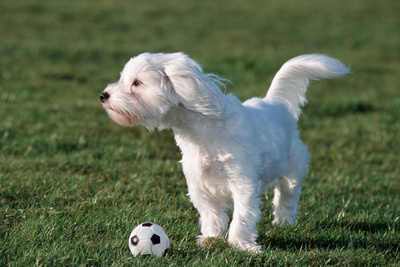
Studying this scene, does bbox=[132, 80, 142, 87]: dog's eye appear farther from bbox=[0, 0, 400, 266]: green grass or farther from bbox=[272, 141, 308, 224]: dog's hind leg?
bbox=[272, 141, 308, 224]: dog's hind leg

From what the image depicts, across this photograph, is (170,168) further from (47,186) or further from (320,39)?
(320,39)

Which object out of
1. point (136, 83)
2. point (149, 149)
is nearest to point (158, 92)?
point (136, 83)

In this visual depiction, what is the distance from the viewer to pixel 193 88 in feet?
13.8

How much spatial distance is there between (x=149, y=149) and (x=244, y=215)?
3.14 meters

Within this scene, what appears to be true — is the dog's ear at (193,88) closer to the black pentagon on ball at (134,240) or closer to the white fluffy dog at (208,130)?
the white fluffy dog at (208,130)

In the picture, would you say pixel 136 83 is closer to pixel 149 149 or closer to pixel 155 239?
pixel 155 239

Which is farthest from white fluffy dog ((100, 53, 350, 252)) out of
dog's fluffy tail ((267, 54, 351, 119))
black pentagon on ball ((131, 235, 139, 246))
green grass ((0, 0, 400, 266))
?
dog's fluffy tail ((267, 54, 351, 119))

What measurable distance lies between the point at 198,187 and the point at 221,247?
0.53m

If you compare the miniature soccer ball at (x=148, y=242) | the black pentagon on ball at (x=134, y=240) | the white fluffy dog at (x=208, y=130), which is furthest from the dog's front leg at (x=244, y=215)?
the black pentagon on ball at (x=134, y=240)

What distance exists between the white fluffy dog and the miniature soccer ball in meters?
0.51

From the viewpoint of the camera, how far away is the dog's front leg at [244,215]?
14.3ft

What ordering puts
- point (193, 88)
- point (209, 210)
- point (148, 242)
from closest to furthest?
point (148, 242), point (193, 88), point (209, 210)

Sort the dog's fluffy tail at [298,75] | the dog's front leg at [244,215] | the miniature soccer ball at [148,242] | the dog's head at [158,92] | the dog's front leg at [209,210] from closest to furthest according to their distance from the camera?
the miniature soccer ball at [148,242] < the dog's head at [158,92] < the dog's front leg at [244,215] < the dog's front leg at [209,210] < the dog's fluffy tail at [298,75]

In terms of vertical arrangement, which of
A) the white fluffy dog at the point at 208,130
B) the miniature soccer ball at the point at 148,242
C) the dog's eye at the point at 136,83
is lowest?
the miniature soccer ball at the point at 148,242
